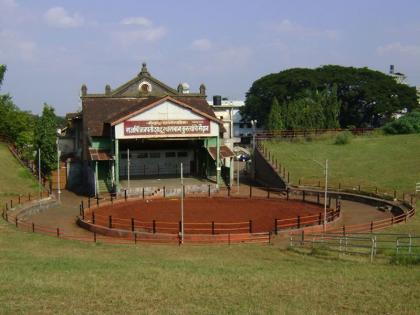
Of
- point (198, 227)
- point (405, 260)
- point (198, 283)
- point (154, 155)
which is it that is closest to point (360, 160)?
point (154, 155)

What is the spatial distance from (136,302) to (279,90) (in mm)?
83028

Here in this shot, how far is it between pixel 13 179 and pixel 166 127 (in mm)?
13419

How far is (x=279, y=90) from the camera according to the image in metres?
94.6

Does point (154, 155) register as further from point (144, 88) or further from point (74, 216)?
point (74, 216)

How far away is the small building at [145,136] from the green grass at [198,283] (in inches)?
840

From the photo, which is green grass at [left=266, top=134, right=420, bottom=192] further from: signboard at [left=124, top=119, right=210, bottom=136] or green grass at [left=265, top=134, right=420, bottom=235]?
signboard at [left=124, top=119, right=210, bottom=136]

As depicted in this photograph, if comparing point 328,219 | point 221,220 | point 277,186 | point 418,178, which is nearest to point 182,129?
point 277,186

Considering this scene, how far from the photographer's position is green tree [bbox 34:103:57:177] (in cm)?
4653

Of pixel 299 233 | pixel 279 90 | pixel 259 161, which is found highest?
pixel 279 90

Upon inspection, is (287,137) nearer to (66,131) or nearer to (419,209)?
(66,131)

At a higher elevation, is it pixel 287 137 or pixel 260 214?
pixel 287 137

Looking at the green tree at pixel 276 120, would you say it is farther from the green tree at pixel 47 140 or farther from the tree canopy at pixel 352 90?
the green tree at pixel 47 140

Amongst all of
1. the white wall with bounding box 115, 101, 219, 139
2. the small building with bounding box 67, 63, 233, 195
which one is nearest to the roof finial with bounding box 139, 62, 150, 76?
the small building with bounding box 67, 63, 233, 195

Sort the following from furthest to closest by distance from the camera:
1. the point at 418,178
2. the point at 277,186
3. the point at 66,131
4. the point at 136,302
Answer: the point at 66,131
the point at 277,186
the point at 418,178
the point at 136,302
